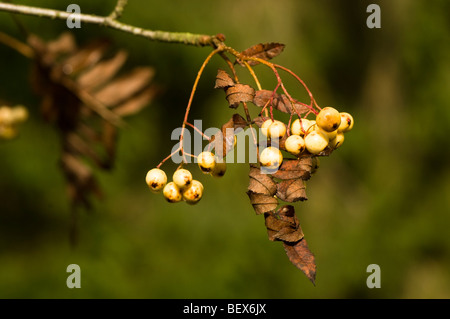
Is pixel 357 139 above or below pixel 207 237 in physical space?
above

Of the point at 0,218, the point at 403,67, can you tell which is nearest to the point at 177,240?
the point at 0,218

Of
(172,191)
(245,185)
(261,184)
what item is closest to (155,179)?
(172,191)

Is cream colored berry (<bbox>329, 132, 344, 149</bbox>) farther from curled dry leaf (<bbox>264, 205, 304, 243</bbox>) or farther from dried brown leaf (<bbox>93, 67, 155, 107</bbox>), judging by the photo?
dried brown leaf (<bbox>93, 67, 155, 107</bbox>)

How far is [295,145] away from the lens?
0.41 meters

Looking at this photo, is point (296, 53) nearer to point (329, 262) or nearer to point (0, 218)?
point (329, 262)

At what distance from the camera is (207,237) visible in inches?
65.0

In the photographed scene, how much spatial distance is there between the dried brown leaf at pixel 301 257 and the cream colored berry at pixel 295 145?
0.27 ft

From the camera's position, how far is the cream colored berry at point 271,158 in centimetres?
41

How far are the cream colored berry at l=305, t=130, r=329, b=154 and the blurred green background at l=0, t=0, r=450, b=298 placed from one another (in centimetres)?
114

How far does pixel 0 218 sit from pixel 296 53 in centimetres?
129

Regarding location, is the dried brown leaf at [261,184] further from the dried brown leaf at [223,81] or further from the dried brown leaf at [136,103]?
the dried brown leaf at [136,103]

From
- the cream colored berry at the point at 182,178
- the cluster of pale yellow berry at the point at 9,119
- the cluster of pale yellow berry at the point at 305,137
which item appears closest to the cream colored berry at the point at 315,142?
the cluster of pale yellow berry at the point at 305,137

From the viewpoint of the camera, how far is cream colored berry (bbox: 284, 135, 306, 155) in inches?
16.3

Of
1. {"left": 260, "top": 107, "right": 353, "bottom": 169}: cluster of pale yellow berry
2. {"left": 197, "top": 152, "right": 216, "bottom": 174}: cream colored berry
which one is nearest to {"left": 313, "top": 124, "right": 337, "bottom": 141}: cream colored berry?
{"left": 260, "top": 107, "right": 353, "bottom": 169}: cluster of pale yellow berry
